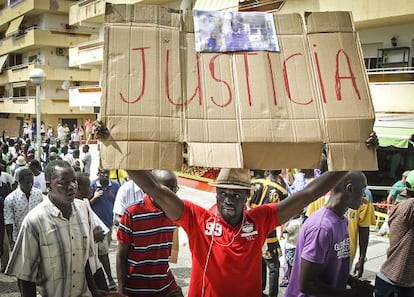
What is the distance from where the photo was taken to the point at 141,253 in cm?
367

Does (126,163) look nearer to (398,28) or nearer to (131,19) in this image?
(131,19)

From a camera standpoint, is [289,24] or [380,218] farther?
[380,218]

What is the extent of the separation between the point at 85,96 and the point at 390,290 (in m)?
23.9

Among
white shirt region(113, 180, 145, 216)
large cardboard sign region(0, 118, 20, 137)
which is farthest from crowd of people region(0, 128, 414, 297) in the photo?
large cardboard sign region(0, 118, 20, 137)

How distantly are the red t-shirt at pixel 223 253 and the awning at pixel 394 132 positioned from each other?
783 centimetres

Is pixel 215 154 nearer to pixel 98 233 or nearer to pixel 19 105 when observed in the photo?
pixel 98 233

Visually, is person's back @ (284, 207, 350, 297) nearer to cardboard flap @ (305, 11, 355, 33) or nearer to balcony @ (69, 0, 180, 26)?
cardboard flap @ (305, 11, 355, 33)

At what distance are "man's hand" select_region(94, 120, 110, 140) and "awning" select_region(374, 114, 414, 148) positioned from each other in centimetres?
876

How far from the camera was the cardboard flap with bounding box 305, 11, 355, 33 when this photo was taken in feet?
8.14

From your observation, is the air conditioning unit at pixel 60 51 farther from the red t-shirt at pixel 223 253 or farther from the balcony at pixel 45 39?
the red t-shirt at pixel 223 253

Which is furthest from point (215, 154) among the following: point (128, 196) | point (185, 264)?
point (185, 264)

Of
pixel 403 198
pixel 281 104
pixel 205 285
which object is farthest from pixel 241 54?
pixel 403 198

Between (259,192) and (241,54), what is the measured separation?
349 centimetres

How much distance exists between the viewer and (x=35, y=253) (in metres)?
2.96
